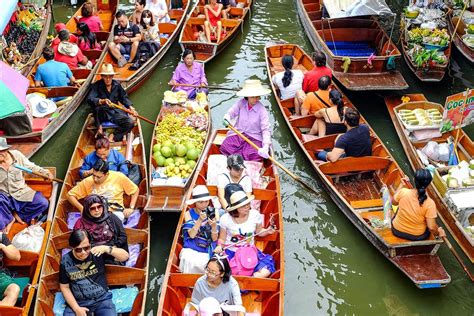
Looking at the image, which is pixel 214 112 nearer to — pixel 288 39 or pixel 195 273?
pixel 288 39

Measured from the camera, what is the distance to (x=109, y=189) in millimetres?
6688

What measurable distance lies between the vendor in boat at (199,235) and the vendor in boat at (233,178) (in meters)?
0.48

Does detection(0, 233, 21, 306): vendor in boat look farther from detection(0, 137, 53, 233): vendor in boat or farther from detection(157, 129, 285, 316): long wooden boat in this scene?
detection(157, 129, 285, 316): long wooden boat

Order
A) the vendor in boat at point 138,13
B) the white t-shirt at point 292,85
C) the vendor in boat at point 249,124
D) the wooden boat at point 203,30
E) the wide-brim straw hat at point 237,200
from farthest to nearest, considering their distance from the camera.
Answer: the vendor in boat at point 138,13, the wooden boat at point 203,30, the white t-shirt at point 292,85, the vendor in boat at point 249,124, the wide-brim straw hat at point 237,200

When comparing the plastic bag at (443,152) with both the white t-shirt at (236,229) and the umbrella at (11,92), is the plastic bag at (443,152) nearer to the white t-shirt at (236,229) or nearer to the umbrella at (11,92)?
the white t-shirt at (236,229)

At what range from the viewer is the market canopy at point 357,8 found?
985 cm

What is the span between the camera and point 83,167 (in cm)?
736

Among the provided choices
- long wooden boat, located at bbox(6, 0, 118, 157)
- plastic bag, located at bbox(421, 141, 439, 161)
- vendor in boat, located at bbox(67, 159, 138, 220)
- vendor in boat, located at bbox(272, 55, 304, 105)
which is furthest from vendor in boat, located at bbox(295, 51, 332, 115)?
long wooden boat, located at bbox(6, 0, 118, 157)

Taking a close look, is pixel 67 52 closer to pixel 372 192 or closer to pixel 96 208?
pixel 96 208

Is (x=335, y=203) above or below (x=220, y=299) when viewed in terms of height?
below

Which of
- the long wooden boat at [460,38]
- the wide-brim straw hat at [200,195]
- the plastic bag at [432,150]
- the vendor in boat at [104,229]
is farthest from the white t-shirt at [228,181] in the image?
the long wooden boat at [460,38]

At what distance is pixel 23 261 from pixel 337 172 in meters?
4.61

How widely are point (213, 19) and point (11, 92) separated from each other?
5922 millimetres

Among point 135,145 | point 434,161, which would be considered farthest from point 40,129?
point 434,161
